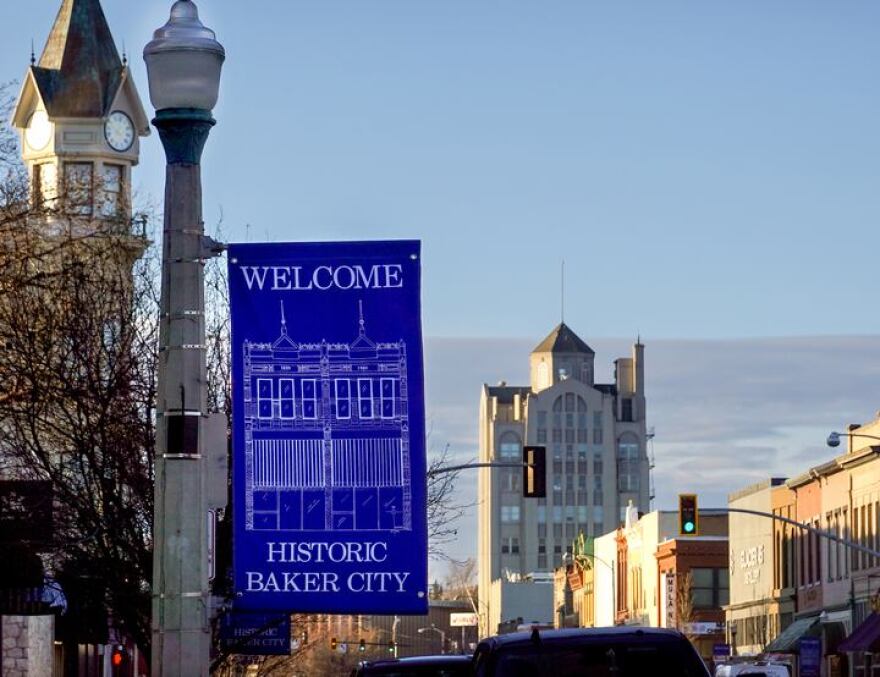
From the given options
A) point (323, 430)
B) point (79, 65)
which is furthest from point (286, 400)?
point (79, 65)

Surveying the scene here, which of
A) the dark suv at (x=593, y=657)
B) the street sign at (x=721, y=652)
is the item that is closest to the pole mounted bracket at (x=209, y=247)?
the dark suv at (x=593, y=657)

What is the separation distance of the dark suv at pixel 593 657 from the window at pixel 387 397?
6.47ft

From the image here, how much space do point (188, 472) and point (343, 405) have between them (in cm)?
163

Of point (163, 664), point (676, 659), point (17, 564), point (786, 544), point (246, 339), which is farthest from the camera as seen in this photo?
point (786, 544)

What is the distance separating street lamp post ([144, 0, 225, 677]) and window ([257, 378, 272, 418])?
45.5 inches

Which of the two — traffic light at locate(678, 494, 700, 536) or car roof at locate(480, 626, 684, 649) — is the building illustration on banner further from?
traffic light at locate(678, 494, 700, 536)

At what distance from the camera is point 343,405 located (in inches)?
473

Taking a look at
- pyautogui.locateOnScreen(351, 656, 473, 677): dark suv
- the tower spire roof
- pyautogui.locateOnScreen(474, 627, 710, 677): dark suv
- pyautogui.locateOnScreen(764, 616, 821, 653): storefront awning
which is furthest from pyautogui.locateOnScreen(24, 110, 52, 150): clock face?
pyautogui.locateOnScreen(474, 627, 710, 677): dark suv

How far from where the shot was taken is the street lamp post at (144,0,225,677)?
10461mm

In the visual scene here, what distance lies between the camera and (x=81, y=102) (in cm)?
9712

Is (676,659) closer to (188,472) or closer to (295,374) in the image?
(295,374)

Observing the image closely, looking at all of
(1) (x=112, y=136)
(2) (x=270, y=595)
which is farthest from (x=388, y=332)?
(1) (x=112, y=136)

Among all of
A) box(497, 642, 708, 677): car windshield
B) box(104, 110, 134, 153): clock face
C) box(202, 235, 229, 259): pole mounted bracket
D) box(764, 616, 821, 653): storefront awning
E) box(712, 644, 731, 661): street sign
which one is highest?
box(104, 110, 134, 153): clock face

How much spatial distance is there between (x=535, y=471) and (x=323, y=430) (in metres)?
31.8
